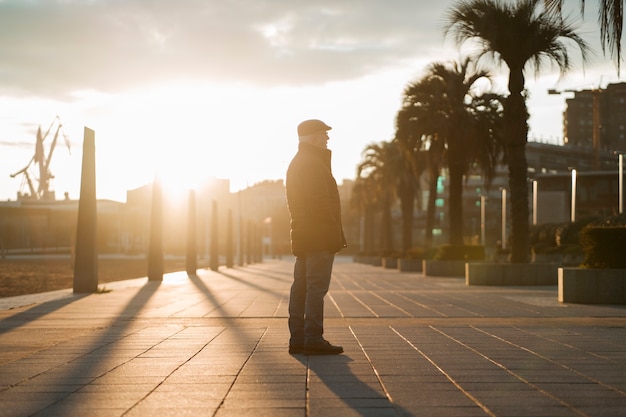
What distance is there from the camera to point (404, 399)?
5402mm

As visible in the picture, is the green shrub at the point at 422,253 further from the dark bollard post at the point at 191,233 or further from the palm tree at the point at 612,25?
the palm tree at the point at 612,25

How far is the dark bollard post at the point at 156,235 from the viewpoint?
26.2 metres

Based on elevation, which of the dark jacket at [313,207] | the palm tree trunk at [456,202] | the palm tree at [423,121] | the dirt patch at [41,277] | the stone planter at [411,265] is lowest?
the dirt patch at [41,277]

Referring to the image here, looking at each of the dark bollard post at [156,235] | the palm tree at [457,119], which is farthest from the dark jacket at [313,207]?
the palm tree at [457,119]

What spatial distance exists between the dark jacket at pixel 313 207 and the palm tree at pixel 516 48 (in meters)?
15.8

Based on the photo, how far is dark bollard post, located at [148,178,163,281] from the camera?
1032 inches

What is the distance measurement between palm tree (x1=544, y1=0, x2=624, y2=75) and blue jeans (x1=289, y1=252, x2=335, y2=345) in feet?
16.8

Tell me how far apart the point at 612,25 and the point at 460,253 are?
71.8ft

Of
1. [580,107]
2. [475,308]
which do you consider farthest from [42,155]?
[475,308]

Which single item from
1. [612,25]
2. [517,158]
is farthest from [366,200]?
[612,25]

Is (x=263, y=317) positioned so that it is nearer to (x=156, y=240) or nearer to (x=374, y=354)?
(x=374, y=354)

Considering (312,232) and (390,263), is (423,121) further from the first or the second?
(312,232)

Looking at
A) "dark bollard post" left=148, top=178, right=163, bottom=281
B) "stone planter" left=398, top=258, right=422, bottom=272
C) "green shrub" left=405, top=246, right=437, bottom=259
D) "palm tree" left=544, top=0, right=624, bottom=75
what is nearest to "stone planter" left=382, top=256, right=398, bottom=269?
"green shrub" left=405, top=246, right=437, bottom=259

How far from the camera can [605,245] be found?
52.1 feet
